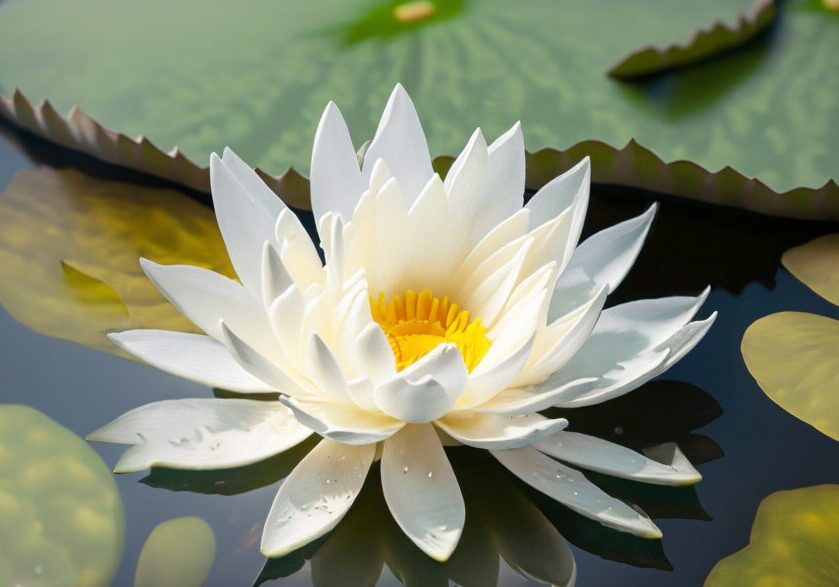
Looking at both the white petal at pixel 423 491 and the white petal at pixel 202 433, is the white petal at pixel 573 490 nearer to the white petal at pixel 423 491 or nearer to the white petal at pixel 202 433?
the white petal at pixel 423 491

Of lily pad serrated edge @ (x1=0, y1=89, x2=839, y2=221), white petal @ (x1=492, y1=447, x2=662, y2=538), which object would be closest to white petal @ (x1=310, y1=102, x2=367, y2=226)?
lily pad serrated edge @ (x1=0, y1=89, x2=839, y2=221)

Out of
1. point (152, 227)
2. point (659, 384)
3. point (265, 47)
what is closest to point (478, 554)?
point (659, 384)

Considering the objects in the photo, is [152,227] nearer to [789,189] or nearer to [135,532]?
[135,532]

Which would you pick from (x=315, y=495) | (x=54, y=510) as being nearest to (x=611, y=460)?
(x=315, y=495)

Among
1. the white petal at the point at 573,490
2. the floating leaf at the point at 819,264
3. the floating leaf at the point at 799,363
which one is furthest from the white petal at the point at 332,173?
the floating leaf at the point at 819,264

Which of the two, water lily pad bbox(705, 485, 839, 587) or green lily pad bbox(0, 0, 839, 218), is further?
green lily pad bbox(0, 0, 839, 218)

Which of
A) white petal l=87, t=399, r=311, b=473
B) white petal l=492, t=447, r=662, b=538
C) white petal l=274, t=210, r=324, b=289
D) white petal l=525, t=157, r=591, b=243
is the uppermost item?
white petal l=274, t=210, r=324, b=289

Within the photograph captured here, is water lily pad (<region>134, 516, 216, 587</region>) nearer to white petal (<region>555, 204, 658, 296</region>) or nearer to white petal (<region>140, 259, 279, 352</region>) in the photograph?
white petal (<region>140, 259, 279, 352</region>)
